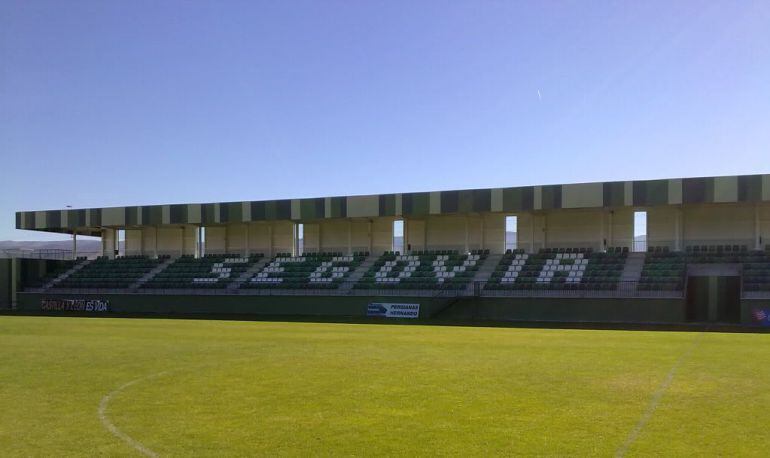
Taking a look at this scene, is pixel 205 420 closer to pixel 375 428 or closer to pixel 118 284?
pixel 375 428

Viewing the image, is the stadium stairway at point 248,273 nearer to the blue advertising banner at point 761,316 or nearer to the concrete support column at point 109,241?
the concrete support column at point 109,241

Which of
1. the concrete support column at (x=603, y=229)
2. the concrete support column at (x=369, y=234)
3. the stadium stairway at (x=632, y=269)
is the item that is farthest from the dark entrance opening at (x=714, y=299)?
the concrete support column at (x=369, y=234)

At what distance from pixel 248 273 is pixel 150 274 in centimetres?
966

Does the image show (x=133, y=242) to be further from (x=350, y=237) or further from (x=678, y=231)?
(x=678, y=231)

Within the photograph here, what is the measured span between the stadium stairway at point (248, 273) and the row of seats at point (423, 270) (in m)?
10.7

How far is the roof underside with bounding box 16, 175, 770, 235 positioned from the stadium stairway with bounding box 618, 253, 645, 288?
3.79 meters

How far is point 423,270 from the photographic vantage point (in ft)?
175

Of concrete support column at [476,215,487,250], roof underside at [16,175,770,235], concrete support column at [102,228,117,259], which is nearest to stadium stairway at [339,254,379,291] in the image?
roof underside at [16,175,770,235]

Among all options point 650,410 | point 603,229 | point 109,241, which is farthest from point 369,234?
point 650,410

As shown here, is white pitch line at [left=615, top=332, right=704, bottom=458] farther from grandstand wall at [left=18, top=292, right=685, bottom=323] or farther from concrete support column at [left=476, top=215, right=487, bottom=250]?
concrete support column at [left=476, top=215, right=487, bottom=250]

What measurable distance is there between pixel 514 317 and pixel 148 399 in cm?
3452

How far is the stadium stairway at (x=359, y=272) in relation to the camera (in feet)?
171

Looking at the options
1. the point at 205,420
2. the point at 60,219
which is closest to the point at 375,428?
the point at 205,420

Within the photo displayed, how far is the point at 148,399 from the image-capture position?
1302 cm
